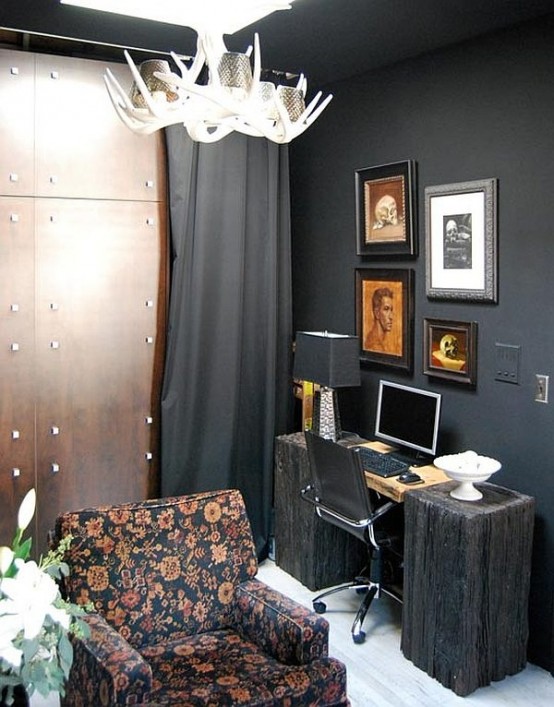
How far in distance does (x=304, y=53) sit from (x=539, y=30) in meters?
1.11

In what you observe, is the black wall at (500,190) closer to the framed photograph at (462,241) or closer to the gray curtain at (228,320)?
Answer: the framed photograph at (462,241)

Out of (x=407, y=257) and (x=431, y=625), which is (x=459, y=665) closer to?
(x=431, y=625)

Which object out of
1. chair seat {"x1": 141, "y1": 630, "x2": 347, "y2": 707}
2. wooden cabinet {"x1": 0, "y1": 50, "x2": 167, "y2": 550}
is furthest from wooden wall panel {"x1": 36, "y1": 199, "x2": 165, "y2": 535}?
chair seat {"x1": 141, "y1": 630, "x2": 347, "y2": 707}

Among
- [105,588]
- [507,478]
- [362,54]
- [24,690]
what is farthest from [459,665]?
[362,54]

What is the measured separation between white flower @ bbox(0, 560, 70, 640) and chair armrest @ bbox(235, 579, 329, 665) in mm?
1022

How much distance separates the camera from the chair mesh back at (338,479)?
3.44 metres

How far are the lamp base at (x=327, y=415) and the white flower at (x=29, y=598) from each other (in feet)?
8.09

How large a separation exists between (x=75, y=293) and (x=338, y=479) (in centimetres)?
162

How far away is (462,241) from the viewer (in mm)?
3609

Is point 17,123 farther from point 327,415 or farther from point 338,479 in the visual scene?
point 338,479

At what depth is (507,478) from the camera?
11.4ft

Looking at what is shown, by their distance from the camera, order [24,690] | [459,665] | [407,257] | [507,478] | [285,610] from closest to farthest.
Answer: [24,690] < [285,610] < [459,665] < [507,478] < [407,257]

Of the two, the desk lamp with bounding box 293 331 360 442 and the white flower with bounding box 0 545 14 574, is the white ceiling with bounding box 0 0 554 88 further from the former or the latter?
the white flower with bounding box 0 545 14 574

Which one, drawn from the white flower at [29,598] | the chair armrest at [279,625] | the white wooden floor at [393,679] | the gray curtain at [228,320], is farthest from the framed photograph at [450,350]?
the white flower at [29,598]
